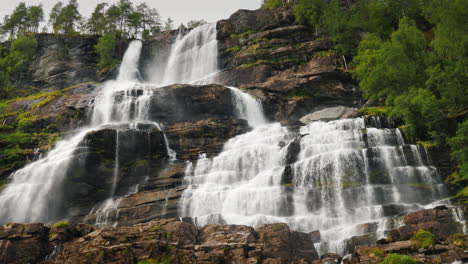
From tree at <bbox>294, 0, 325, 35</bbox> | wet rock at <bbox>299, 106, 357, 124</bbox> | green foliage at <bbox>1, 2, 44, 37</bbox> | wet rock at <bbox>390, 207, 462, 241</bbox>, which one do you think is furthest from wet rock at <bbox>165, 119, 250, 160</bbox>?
green foliage at <bbox>1, 2, 44, 37</bbox>

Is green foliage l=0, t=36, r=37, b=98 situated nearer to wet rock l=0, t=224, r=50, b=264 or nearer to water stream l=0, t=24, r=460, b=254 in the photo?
water stream l=0, t=24, r=460, b=254

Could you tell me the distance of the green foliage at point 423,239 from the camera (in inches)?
544

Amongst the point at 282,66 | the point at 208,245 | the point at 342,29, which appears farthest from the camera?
the point at 342,29

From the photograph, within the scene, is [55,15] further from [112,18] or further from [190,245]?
[190,245]

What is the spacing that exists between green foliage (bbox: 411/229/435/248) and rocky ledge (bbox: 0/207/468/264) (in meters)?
0.11

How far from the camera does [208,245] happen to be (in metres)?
15.5

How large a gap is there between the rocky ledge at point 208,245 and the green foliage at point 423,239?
11 cm

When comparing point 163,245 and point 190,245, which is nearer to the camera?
point 163,245

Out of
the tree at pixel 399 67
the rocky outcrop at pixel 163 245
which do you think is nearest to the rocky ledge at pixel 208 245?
the rocky outcrop at pixel 163 245

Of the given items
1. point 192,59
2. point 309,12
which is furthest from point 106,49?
point 309,12

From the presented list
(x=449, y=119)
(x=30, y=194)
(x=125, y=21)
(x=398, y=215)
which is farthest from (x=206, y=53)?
(x=398, y=215)

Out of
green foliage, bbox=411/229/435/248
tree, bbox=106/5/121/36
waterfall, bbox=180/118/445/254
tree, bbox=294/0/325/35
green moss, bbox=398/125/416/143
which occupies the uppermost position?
tree, bbox=106/5/121/36

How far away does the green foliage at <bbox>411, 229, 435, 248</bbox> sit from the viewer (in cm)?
1383

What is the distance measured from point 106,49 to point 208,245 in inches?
1979
